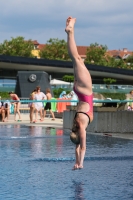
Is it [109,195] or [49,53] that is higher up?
[49,53]

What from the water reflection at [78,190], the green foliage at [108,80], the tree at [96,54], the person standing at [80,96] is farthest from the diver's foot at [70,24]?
the tree at [96,54]

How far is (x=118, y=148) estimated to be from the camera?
453 inches

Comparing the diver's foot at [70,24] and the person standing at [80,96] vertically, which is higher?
the diver's foot at [70,24]

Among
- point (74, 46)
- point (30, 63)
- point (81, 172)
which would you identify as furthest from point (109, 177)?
point (30, 63)

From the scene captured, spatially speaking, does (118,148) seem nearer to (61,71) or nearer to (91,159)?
(91,159)

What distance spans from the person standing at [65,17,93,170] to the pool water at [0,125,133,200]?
0.42 m

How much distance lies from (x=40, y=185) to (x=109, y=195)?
96cm

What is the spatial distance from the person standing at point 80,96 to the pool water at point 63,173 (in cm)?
42

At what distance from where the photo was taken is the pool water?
19.8 ft

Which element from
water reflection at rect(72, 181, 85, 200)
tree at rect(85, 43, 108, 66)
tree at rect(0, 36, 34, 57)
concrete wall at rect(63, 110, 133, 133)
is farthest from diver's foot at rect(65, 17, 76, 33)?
tree at rect(85, 43, 108, 66)

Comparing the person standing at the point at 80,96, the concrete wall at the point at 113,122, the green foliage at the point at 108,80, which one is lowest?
the concrete wall at the point at 113,122

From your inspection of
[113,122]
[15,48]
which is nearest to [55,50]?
[15,48]

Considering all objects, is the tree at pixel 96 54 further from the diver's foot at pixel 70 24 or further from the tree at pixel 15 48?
the diver's foot at pixel 70 24

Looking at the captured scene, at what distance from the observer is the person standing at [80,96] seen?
7199mm
